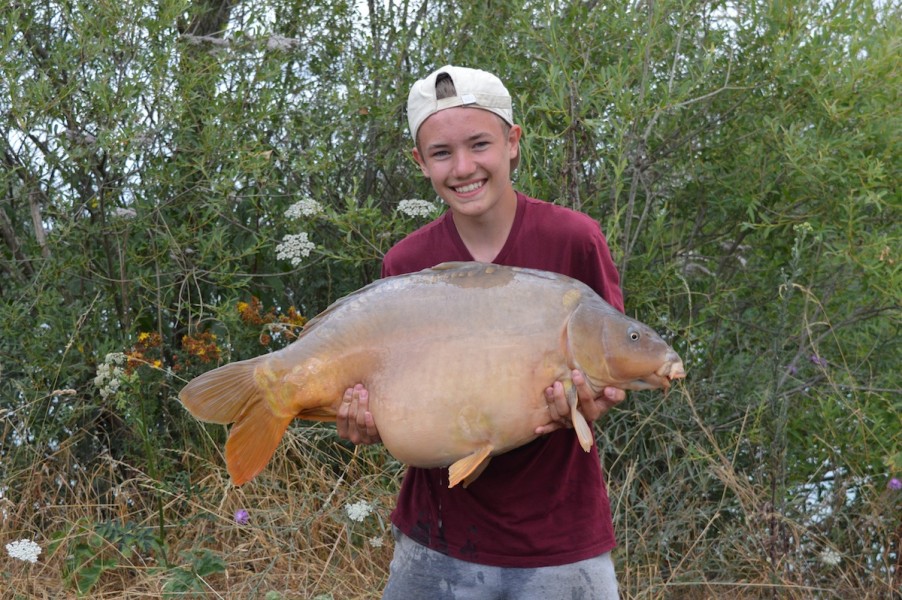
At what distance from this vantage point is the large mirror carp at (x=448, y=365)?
1625 mm

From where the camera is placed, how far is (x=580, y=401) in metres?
1.65

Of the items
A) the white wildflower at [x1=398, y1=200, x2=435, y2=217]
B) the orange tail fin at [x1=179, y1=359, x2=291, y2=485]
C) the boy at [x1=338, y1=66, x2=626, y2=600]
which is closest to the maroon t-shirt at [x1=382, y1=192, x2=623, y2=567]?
the boy at [x1=338, y1=66, x2=626, y2=600]

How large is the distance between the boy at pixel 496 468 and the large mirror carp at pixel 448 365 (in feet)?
0.20

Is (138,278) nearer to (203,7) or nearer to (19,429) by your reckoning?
(19,429)

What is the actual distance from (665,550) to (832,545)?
1.54 feet

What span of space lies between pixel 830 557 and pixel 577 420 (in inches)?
58.6

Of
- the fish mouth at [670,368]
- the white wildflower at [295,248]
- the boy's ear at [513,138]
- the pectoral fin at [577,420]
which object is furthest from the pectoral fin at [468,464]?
the white wildflower at [295,248]

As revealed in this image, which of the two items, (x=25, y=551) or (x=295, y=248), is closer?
(x=25, y=551)

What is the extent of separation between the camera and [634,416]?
3.17 metres

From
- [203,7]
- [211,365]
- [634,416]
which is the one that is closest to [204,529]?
[211,365]

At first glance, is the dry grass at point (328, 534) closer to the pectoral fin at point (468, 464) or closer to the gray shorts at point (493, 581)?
the gray shorts at point (493, 581)

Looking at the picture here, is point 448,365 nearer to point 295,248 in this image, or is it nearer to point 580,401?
point 580,401

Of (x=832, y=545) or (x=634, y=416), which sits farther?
(x=634, y=416)

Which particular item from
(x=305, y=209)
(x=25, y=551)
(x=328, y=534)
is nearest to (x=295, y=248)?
(x=305, y=209)
